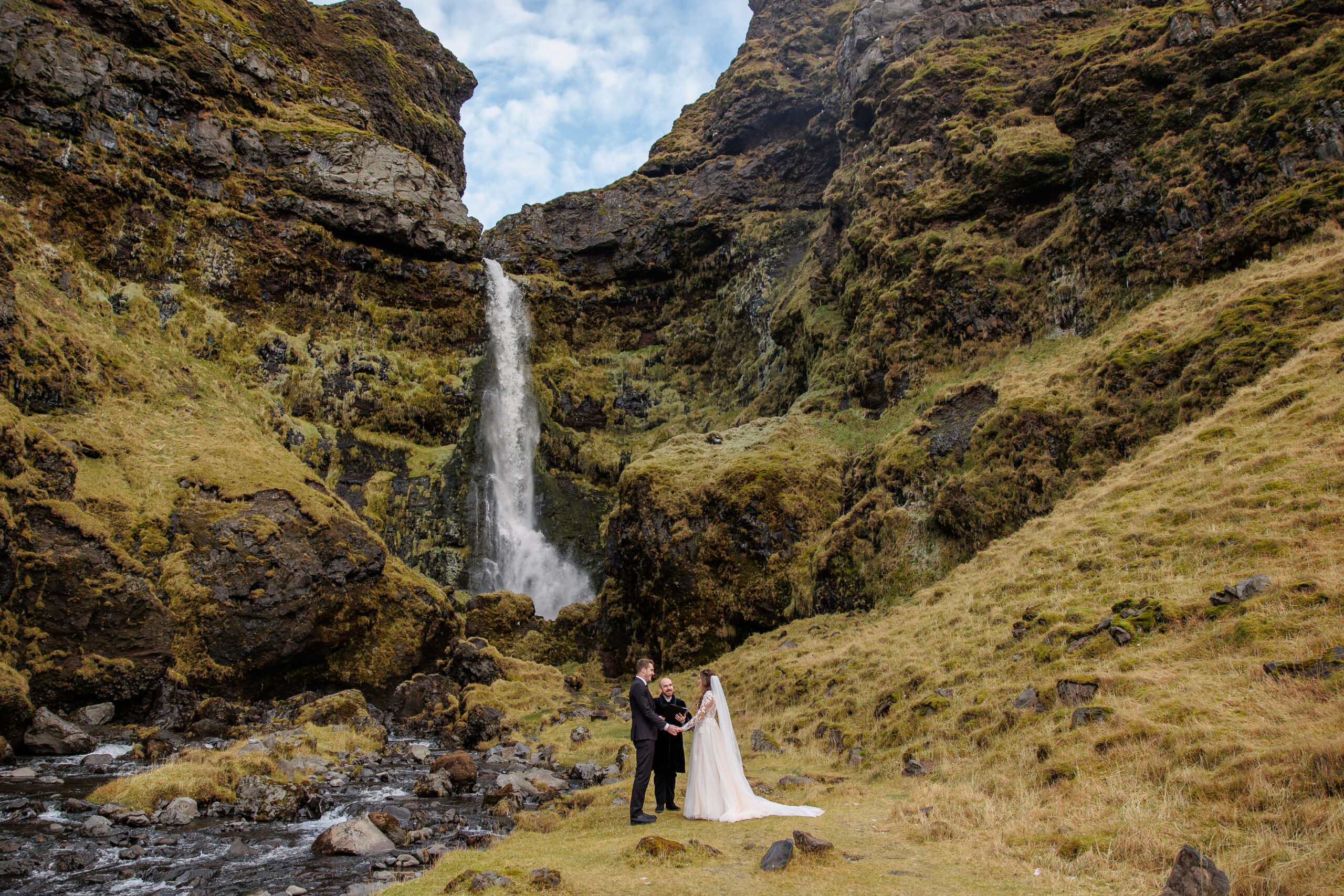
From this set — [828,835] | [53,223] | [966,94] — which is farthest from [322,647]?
[966,94]

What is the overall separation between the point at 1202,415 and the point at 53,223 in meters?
62.6

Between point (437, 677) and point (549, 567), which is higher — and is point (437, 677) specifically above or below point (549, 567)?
below

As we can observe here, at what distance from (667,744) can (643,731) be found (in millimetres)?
979

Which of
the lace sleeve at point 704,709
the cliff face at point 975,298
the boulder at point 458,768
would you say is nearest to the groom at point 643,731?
the lace sleeve at point 704,709

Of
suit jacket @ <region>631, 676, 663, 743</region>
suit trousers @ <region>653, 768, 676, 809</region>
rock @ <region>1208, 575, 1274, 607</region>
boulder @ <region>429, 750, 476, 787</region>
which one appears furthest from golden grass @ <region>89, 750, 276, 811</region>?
Result: rock @ <region>1208, 575, 1274, 607</region>

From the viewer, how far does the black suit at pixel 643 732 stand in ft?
36.8

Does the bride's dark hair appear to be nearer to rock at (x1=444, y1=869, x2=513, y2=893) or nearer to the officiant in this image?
the officiant

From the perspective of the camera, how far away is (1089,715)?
10.9 meters

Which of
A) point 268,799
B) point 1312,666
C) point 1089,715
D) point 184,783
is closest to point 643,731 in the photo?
point 1089,715

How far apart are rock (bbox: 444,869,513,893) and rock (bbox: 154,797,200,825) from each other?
10.9 meters

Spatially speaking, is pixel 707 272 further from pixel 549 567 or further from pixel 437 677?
pixel 437 677

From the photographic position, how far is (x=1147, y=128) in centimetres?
3150

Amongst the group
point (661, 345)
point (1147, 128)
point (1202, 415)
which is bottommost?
point (1202, 415)

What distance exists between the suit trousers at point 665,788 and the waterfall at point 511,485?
43239 mm
